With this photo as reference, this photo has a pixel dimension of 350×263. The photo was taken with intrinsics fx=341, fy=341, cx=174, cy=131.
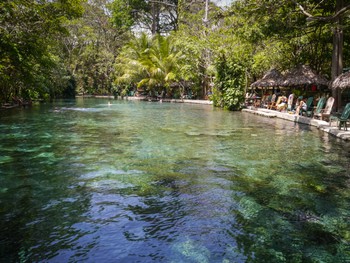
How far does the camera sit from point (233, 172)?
686 cm

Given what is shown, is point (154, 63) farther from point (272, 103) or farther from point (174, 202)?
point (174, 202)

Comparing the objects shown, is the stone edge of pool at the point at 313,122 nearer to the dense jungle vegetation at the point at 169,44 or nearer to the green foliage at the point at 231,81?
the green foliage at the point at 231,81

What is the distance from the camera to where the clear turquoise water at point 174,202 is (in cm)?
373

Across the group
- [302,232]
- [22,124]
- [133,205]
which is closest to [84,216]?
[133,205]

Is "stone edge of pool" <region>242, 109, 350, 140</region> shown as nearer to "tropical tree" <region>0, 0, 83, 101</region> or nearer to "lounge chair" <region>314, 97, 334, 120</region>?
"lounge chair" <region>314, 97, 334, 120</region>

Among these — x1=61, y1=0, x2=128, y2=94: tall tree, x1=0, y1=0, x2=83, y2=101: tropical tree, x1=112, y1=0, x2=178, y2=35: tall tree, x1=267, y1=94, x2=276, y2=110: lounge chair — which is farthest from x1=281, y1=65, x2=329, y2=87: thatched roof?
x1=61, y1=0, x2=128, y2=94: tall tree

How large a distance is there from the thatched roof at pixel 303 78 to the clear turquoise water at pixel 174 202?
8.98 m

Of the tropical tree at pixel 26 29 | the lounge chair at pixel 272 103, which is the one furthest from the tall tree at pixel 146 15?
the tropical tree at pixel 26 29

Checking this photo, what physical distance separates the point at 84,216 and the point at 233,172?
10.9 ft

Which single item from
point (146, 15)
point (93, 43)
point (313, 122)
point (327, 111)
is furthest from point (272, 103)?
point (93, 43)

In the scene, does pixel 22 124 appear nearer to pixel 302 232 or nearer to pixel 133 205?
pixel 133 205

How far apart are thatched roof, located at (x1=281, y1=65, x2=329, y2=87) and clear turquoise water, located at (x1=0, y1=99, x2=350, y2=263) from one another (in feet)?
29.5

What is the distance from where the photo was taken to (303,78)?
722 inches

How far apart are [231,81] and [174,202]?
18404mm
